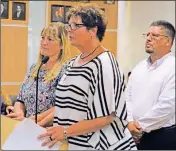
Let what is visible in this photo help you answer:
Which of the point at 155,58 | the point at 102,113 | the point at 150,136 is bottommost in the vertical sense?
the point at 150,136

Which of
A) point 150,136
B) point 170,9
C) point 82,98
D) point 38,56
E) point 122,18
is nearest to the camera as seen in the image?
point 82,98

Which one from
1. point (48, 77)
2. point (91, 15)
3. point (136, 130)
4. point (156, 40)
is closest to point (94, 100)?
point (48, 77)

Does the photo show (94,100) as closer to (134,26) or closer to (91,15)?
(91,15)

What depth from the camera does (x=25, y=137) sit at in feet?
4.00

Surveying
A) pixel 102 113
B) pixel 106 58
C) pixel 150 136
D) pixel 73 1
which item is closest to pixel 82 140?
pixel 102 113

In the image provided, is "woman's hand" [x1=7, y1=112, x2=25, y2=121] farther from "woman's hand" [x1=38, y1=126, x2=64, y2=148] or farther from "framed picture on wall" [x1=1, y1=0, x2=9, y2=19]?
"framed picture on wall" [x1=1, y1=0, x2=9, y2=19]

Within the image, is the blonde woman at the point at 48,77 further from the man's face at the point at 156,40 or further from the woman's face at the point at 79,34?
the man's face at the point at 156,40

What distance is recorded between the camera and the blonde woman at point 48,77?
1270 millimetres

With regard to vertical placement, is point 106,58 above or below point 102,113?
above

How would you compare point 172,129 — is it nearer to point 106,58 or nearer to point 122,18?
point 122,18

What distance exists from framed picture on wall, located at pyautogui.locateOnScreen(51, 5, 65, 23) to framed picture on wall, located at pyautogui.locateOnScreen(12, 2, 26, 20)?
0.35 feet

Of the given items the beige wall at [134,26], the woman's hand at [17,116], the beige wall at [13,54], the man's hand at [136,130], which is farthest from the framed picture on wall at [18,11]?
the man's hand at [136,130]

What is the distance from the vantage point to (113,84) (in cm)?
122

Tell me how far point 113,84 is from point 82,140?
0.72 ft
